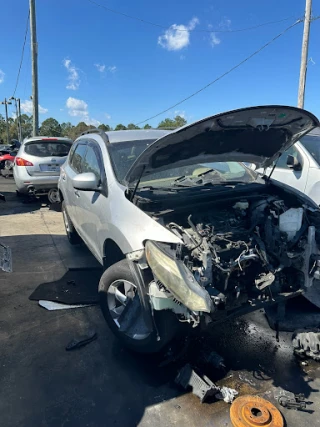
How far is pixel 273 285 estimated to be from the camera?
264 centimetres

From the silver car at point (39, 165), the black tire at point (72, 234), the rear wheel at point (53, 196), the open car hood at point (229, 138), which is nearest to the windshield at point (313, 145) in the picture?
the open car hood at point (229, 138)

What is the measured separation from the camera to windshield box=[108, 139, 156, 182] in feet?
10.5

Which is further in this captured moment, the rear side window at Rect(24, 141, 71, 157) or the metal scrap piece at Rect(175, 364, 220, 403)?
the rear side window at Rect(24, 141, 71, 157)

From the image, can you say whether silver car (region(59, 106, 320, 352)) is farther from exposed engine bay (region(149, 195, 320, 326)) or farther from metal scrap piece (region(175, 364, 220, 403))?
metal scrap piece (region(175, 364, 220, 403))

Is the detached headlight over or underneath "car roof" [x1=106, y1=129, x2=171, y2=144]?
underneath

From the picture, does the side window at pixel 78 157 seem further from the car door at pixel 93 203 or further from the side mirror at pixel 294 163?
the side mirror at pixel 294 163

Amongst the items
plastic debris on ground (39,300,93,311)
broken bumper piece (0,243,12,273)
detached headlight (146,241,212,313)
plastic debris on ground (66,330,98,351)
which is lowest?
plastic debris on ground (66,330,98,351)

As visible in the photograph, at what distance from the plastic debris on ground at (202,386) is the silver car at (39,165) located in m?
6.67

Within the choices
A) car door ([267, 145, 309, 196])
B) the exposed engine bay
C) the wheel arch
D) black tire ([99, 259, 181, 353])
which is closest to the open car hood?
the exposed engine bay

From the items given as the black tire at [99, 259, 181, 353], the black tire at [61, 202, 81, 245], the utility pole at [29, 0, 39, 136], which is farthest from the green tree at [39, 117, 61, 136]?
the black tire at [99, 259, 181, 353]

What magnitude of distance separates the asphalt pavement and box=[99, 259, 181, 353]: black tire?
20 centimetres

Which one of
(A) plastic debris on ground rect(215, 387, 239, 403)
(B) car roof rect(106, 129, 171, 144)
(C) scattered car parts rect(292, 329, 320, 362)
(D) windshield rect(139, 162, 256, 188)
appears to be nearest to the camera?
(A) plastic debris on ground rect(215, 387, 239, 403)

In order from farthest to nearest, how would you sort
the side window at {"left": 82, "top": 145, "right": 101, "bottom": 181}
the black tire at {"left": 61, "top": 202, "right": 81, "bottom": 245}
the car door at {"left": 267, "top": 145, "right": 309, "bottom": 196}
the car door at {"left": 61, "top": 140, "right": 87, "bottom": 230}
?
1. the car door at {"left": 267, "top": 145, "right": 309, "bottom": 196}
2. the black tire at {"left": 61, "top": 202, "right": 81, "bottom": 245}
3. the car door at {"left": 61, "top": 140, "right": 87, "bottom": 230}
4. the side window at {"left": 82, "top": 145, "right": 101, "bottom": 181}

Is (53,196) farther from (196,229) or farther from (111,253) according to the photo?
(196,229)
